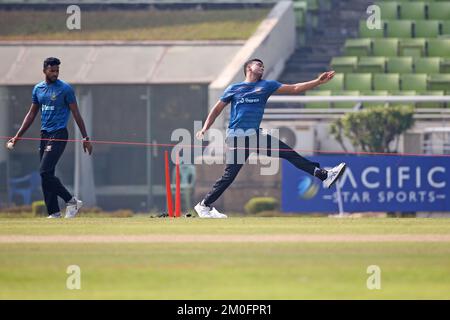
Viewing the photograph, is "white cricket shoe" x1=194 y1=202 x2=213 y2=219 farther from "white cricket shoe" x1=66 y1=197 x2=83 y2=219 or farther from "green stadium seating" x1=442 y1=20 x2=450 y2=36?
"green stadium seating" x1=442 y1=20 x2=450 y2=36

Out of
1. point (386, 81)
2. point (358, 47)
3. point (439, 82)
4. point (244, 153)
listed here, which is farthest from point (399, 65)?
point (244, 153)

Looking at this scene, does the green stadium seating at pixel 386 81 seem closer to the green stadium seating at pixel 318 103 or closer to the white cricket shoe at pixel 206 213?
the green stadium seating at pixel 318 103

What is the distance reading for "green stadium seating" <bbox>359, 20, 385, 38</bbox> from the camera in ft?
117

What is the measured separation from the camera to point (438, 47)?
34.5 meters

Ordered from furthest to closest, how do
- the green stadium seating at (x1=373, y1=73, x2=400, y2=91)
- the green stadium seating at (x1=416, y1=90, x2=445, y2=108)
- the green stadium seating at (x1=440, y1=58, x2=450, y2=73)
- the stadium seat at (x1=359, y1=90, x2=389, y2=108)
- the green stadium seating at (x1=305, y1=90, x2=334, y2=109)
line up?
the green stadium seating at (x1=440, y1=58, x2=450, y2=73)
the green stadium seating at (x1=373, y1=73, x2=400, y2=91)
the green stadium seating at (x1=305, y1=90, x2=334, y2=109)
the green stadium seating at (x1=416, y1=90, x2=445, y2=108)
the stadium seat at (x1=359, y1=90, x2=389, y2=108)

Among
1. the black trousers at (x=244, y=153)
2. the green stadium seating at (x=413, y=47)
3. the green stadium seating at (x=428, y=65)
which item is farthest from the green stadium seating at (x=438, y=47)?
the black trousers at (x=244, y=153)

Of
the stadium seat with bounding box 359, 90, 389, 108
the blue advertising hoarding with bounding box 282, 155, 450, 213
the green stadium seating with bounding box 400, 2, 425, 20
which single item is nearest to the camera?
the blue advertising hoarding with bounding box 282, 155, 450, 213

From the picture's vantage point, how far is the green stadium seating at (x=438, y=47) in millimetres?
34312

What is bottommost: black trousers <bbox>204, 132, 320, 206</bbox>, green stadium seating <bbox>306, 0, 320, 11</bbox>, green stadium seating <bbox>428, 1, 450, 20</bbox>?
black trousers <bbox>204, 132, 320, 206</bbox>

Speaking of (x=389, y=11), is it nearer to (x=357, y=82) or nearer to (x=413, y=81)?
(x=357, y=82)

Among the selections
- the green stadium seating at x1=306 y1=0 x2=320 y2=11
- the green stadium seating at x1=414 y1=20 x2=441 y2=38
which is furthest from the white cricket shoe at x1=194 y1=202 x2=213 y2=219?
the green stadium seating at x1=306 y1=0 x2=320 y2=11

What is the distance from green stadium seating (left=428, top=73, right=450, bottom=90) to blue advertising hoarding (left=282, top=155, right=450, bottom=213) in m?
4.77

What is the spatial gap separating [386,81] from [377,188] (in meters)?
5.42

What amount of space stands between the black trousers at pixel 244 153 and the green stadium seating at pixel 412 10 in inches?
655
